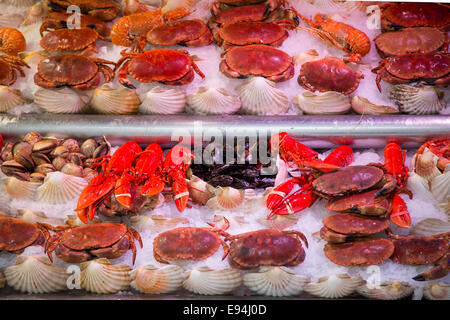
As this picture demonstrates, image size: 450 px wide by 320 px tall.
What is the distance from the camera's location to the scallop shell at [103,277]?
171 centimetres

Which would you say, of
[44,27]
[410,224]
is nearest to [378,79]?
[410,224]

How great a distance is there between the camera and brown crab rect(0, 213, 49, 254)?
5.81ft

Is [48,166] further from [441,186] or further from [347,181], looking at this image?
[441,186]

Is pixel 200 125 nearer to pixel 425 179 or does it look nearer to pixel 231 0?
pixel 231 0

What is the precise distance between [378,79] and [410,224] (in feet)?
2.43

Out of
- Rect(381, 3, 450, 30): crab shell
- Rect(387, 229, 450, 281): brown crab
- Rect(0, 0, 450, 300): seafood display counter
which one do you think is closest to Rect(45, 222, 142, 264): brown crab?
Rect(0, 0, 450, 300): seafood display counter

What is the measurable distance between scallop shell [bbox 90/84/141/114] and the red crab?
0.06m

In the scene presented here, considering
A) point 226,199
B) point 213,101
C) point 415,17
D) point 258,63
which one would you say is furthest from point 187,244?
point 415,17

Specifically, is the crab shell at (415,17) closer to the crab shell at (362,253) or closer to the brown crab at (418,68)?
the brown crab at (418,68)

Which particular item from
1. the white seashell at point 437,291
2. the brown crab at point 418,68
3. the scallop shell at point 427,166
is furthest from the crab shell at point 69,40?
the white seashell at point 437,291

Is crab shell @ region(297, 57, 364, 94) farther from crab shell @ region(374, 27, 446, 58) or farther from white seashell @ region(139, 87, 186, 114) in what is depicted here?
white seashell @ region(139, 87, 186, 114)

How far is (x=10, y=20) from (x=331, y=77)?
5.85 ft

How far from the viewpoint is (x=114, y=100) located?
6.95 ft

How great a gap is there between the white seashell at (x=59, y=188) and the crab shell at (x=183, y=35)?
839 millimetres
